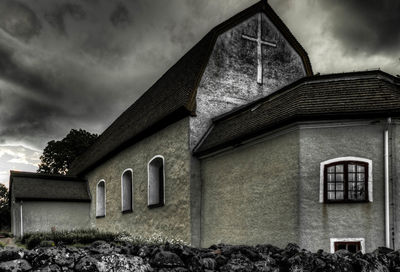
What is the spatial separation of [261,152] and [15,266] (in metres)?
8.24

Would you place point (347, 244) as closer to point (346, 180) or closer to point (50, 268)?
point (346, 180)

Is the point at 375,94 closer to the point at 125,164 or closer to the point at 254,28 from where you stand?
the point at 254,28

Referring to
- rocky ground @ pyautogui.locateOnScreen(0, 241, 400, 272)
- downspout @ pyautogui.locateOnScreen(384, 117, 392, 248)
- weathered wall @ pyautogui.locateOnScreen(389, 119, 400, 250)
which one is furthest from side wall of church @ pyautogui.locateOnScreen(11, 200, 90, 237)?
rocky ground @ pyautogui.locateOnScreen(0, 241, 400, 272)

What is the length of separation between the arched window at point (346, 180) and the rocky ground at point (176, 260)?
166 inches

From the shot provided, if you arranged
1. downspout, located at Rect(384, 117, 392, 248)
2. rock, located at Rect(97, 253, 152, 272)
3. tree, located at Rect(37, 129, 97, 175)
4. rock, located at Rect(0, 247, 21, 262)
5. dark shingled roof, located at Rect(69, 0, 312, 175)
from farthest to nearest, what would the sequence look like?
tree, located at Rect(37, 129, 97, 175) → dark shingled roof, located at Rect(69, 0, 312, 175) → downspout, located at Rect(384, 117, 392, 248) → rock, located at Rect(97, 253, 152, 272) → rock, located at Rect(0, 247, 21, 262)

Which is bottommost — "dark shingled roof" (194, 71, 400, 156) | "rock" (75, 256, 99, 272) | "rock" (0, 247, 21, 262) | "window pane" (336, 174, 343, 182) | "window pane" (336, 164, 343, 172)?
"rock" (75, 256, 99, 272)

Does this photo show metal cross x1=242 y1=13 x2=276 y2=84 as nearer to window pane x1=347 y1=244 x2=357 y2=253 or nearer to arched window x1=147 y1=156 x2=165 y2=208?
arched window x1=147 y1=156 x2=165 y2=208

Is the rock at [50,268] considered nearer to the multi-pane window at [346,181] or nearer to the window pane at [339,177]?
the multi-pane window at [346,181]

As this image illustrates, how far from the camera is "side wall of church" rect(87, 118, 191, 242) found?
13.4 m

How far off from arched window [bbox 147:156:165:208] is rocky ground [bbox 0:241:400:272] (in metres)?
10.8

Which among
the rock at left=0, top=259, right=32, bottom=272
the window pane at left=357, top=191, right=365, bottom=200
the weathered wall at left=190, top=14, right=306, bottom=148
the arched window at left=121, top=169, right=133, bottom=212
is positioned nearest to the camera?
the rock at left=0, top=259, right=32, bottom=272

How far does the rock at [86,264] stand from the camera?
3.54m

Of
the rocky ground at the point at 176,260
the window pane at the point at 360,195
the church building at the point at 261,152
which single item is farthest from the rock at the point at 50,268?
the window pane at the point at 360,195

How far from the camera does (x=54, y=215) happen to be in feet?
77.2
